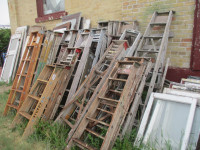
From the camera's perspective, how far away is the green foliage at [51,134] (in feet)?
9.07

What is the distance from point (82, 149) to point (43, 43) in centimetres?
317

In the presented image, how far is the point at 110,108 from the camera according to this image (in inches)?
114

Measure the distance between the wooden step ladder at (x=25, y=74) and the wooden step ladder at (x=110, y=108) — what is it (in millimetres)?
2119

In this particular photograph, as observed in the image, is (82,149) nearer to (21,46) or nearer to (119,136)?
(119,136)

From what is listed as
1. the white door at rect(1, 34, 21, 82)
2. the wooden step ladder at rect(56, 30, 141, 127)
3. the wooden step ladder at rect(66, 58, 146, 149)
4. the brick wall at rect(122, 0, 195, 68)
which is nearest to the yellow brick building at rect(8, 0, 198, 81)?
the brick wall at rect(122, 0, 195, 68)

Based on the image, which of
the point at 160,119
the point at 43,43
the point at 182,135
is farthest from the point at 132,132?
the point at 43,43

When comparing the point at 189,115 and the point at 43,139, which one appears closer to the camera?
the point at 189,115

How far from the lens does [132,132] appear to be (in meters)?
2.80

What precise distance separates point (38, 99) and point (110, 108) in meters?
1.52

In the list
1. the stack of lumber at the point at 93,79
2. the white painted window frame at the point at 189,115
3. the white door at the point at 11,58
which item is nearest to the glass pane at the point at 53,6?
the white door at the point at 11,58

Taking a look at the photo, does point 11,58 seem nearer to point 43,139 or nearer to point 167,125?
point 43,139

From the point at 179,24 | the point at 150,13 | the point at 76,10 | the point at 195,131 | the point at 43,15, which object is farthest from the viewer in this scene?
the point at 43,15

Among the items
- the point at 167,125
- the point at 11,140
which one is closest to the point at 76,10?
the point at 11,140

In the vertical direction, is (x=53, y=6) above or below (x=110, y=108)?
above
